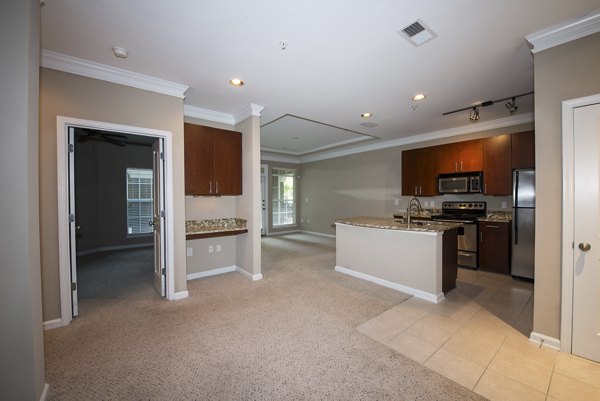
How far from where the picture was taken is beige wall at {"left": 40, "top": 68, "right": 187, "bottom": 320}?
8.06 ft

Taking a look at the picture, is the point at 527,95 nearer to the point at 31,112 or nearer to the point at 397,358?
the point at 397,358

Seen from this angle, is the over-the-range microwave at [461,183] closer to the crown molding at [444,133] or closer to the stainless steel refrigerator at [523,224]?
the stainless steel refrigerator at [523,224]

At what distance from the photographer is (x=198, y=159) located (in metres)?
3.77

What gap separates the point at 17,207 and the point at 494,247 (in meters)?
5.76

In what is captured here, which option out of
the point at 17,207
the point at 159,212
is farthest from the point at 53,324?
the point at 17,207

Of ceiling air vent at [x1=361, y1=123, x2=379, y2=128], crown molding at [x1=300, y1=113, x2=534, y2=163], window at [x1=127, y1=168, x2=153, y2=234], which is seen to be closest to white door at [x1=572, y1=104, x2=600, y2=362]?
crown molding at [x1=300, y1=113, x2=534, y2=163]

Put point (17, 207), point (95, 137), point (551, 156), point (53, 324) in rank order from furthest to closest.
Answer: point (95, 137) → point (53, 324) → point (551, 156) → point (17, 207)

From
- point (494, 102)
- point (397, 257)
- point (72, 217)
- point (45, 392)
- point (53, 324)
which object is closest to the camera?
point (45, 392)

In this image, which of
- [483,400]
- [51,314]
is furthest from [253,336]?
[51,314]

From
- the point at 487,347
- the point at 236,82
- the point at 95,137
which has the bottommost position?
the point at 487,347

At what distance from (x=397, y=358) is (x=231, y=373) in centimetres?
134

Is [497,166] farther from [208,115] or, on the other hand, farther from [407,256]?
[208,115]

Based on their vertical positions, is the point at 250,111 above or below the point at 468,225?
above

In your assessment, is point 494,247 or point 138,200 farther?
point 138,200
